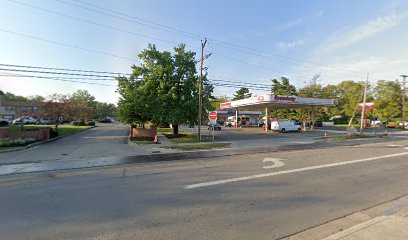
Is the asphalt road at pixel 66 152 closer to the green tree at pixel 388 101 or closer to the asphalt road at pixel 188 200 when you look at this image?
the asphalt road at pixel 188 200

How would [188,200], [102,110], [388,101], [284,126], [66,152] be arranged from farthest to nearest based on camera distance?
[102,110] → [388,101] → [284,126] → [66,152] → [188,200]

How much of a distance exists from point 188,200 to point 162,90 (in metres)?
15.8

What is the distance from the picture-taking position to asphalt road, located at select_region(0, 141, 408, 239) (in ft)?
12.0

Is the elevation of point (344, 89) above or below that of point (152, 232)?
above

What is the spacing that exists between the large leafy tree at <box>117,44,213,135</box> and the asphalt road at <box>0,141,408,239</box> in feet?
37.0

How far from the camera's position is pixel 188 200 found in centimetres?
502

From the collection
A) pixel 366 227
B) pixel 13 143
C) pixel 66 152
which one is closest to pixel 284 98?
pixel 66 152

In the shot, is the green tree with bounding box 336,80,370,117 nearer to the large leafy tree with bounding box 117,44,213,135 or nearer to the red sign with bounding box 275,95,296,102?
the red sign with bounding box 275,95,296,102

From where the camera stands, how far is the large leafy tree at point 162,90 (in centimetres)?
1919

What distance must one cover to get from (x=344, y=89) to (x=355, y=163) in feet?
239

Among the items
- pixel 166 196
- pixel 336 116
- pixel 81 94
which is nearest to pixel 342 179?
pixel 166 196

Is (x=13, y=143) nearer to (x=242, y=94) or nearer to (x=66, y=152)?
(x=66, y=152)

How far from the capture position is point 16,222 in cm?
397

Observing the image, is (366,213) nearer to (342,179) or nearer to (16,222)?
(342,179)
